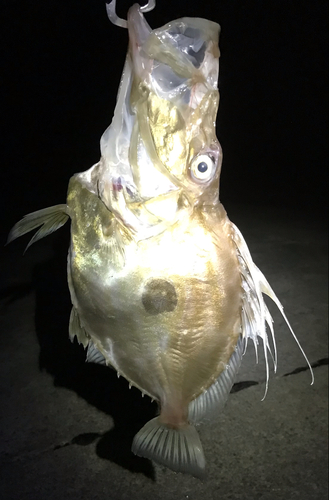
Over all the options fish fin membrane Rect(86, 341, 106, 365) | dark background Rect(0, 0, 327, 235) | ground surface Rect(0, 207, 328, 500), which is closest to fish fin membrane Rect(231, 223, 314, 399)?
fish fin membrane Rect(86, 341, 106, 365)

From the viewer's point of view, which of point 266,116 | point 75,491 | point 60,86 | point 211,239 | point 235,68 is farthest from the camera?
point 266,116

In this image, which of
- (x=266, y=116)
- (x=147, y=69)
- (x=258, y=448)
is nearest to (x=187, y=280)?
(x=147, y=69)

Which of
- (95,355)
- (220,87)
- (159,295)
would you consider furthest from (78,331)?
(220,87)

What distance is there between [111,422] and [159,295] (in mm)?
1429

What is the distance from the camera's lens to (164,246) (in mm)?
866

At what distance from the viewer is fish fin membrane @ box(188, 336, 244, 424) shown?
1014mm

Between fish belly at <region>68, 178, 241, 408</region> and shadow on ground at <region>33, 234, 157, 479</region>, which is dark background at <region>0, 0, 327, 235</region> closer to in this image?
fish belly at <region>68, 178, 241, 408</region>

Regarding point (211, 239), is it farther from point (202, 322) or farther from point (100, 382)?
point (100, 382)

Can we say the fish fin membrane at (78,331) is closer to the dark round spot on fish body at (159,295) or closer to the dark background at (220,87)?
the dark round spot on fish body at (159,295)

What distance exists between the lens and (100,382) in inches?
89.3

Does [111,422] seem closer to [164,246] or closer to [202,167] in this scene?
[164,246]

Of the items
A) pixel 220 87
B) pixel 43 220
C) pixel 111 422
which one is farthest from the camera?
pixel 220 87

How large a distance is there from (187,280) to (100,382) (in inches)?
62.7

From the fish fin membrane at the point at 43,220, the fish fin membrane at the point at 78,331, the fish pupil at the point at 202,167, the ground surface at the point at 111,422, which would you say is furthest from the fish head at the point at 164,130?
the ground surface at the point at 111,422
